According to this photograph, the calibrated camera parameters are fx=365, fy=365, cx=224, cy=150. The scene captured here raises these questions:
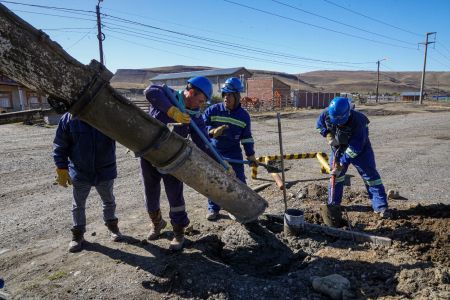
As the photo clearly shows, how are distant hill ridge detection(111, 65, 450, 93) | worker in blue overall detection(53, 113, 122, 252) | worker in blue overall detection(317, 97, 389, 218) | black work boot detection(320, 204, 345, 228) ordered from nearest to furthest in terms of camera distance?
worker in blue overall detection(53, 113, 122, 252) < black work boot detection(320, 204, 345, 228) < worker in blue overall detection(317, 97, 389, 218) < distant hill ridge detection(111, 65, 450, 93)

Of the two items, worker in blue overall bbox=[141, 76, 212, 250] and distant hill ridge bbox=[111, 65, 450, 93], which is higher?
distant hill ridge bbox=[111, 65, 450, 93]

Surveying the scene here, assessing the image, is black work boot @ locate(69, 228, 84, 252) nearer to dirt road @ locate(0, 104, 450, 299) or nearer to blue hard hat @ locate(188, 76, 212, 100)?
dirt road @ locate(0, 104, 450, 299)

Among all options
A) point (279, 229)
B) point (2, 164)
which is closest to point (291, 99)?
point (2, 164)

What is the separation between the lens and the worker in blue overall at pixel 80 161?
3725 mm

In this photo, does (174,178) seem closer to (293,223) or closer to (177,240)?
(177,240)

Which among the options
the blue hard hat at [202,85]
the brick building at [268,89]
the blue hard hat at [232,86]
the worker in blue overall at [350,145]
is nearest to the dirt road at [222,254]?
the worker in blue overall at [350,145]

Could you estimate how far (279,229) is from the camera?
4629mm

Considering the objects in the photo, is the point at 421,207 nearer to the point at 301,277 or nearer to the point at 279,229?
the point at 279,229

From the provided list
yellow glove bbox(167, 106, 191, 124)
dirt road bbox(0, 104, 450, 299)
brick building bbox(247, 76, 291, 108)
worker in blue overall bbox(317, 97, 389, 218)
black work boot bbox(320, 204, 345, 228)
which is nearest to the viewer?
yellow glove bbox(167, 106, 191, 124)

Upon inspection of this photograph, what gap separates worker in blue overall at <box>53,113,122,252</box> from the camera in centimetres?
372

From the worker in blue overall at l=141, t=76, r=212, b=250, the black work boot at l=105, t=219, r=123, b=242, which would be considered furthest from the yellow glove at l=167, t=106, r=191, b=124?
the black work boot at l=105, t=219, r=123, b=242

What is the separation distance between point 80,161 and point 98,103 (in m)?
1.72

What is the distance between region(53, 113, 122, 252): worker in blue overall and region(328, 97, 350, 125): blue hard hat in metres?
2.76

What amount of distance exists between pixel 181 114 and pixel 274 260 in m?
1.98
